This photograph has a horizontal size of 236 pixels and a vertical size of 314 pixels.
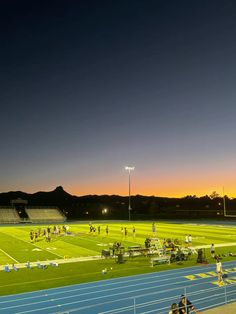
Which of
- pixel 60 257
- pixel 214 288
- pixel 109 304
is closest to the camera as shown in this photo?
pixel 109 304

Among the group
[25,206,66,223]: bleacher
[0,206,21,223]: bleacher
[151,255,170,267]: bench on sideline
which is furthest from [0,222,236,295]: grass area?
[25,206,66,223]: bleacher

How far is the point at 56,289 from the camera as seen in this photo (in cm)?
1952

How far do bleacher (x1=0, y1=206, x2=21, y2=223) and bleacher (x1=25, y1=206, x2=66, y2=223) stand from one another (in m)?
3.13

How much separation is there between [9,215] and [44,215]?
27.8 ft

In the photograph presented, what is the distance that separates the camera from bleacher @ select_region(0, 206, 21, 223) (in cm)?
8375

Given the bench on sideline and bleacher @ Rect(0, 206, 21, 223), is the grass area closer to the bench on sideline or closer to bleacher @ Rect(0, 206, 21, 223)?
the bench on sideline

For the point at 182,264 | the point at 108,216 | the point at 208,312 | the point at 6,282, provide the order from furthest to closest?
1. the point at 108,216
2. the point at 182,264
3. the point at 6,282
4. the point at 208,312

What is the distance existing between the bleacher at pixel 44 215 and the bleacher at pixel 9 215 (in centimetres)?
313

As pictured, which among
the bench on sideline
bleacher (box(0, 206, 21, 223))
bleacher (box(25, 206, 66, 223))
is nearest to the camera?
the bench on sideline

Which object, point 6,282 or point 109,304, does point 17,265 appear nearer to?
point 6,282

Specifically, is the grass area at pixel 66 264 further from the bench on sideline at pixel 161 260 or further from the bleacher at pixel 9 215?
the bleacher at pixel 9 215

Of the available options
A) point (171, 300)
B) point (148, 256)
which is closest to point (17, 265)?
point (148, 256)

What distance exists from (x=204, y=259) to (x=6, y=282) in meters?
14.5

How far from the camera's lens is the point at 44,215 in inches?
3568
